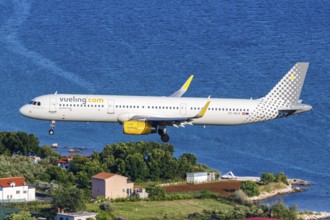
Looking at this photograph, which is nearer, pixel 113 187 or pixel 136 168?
pixel 113 187

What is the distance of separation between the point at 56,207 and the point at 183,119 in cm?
2283

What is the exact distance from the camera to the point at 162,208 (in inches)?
6117

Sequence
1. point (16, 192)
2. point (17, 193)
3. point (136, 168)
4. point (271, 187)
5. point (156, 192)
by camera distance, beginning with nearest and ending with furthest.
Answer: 1. point (17, 193)
2. point (16, 192)
3. point (156, 192)
4. point (136, 168)
5. point (271, 187)

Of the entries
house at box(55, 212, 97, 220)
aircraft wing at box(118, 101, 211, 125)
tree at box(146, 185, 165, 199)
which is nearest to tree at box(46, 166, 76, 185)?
tree at box(146, 185, 165, 199)

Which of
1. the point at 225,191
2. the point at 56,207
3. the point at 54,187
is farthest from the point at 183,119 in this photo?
the point at 225,191

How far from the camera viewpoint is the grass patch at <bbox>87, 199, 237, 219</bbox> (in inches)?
5910

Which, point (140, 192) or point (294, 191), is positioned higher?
point (294, 191)

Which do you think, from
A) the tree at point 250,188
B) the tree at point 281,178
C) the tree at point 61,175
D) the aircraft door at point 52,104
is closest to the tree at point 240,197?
the tree at point 250,188

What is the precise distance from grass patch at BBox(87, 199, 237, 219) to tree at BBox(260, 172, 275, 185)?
2129cm

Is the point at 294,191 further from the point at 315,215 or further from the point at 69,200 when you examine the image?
the point at 69,200

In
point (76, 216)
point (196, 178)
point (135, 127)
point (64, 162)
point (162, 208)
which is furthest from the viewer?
point (64, 162)

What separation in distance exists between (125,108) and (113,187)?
32.0m

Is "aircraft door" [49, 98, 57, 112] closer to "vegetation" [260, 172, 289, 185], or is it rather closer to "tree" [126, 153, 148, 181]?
"tree" [126, 153, 148, 181]

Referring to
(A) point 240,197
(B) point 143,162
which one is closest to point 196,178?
(B) point 143,162
